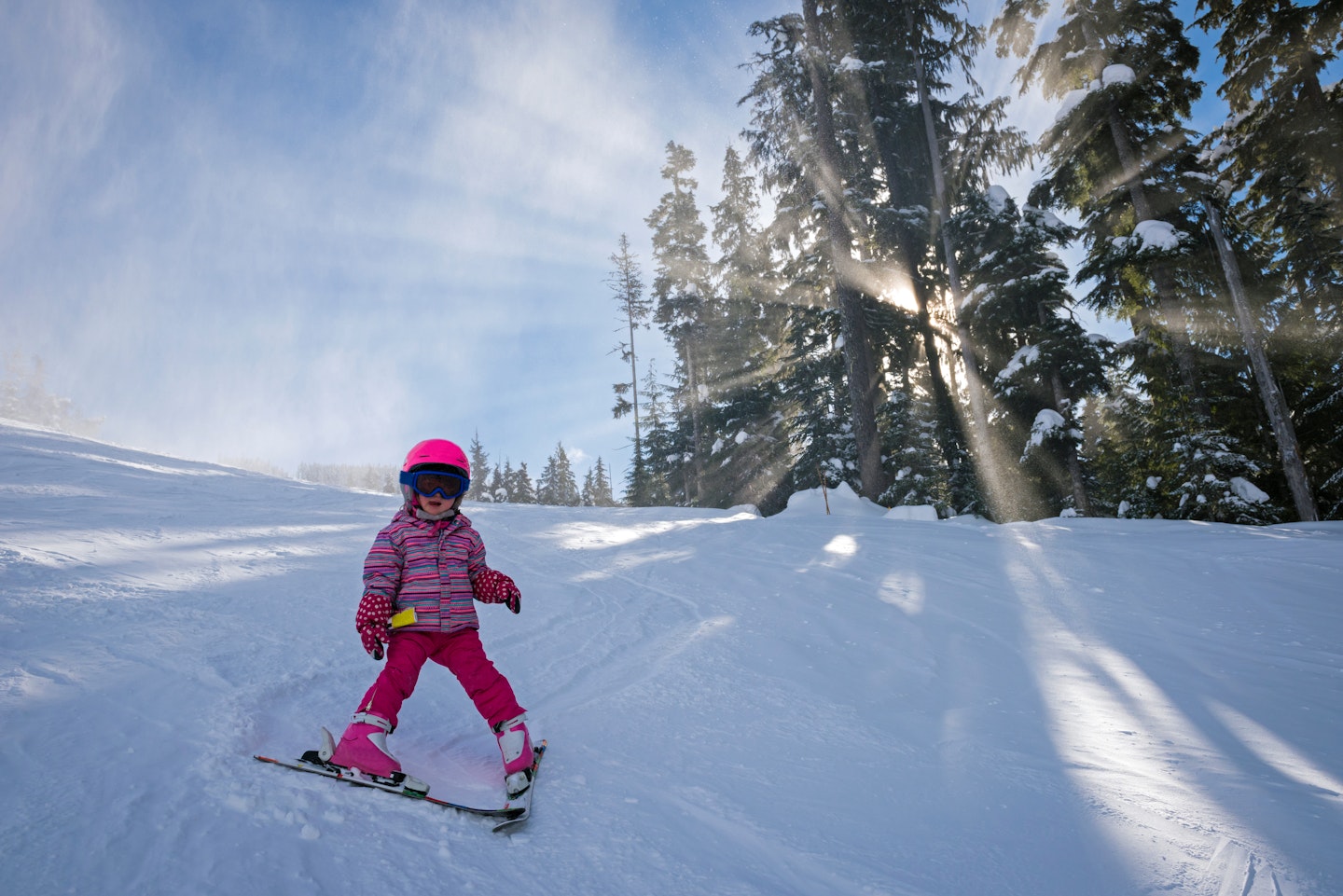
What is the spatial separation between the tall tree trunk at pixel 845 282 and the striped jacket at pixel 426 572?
38.2 ft

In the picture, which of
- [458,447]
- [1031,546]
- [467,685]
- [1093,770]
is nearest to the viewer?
[1093,770]

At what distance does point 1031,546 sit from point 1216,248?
11.0 meters

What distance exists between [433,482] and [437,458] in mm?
118

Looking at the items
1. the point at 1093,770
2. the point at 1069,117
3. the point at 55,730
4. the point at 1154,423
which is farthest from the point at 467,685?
the point at 1069,117

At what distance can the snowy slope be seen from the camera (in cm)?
158

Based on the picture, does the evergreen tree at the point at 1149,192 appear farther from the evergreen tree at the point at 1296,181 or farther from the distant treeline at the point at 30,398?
the distant treeline at the point at 30,398

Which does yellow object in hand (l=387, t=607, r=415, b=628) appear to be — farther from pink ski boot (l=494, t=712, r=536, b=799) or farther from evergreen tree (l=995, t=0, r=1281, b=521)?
evergreen tree (l=995, t=0, r=1281, b=521)

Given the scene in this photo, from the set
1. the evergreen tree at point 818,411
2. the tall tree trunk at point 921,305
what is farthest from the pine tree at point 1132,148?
the evergreen tree at point 818,411

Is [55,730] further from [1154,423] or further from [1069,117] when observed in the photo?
[1069,117]

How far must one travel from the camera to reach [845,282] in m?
13.6

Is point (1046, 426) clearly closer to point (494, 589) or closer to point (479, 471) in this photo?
point (494, 589)

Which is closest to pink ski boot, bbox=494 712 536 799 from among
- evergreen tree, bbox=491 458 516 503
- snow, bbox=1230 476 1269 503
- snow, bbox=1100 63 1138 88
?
snow, bbox=1230 476 1269 503

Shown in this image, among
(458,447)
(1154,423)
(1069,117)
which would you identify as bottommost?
(458,447)

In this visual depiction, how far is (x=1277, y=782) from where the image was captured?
6.64 feet
